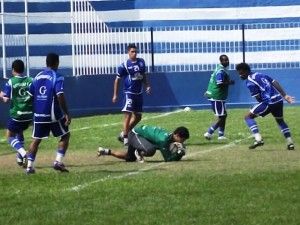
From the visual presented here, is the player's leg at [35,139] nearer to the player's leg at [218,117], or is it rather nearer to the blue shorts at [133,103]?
Result: the blue shorts at [133,103]

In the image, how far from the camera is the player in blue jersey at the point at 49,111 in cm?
1556

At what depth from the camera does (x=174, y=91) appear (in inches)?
1372

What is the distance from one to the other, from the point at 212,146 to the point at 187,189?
7165mm

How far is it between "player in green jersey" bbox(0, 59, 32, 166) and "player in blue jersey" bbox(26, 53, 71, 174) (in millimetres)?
1052

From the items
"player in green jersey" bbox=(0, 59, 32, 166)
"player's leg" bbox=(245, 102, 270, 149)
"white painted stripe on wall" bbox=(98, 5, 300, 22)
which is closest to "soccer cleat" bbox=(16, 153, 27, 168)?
"player in green jersey" bbox=(0, 59, 32, 166)

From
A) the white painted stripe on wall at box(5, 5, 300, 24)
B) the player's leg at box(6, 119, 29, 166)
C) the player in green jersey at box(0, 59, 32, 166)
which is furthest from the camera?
the white painted stripe on wall at box(5, 5, 300, 24)

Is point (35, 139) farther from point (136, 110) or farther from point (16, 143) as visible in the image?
point (136, 110)

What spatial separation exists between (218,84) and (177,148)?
6121 mm

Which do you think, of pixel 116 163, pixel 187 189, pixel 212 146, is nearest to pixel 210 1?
pixel 212 146

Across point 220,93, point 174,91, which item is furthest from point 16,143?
point 174,91

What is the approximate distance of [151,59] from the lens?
3569cm

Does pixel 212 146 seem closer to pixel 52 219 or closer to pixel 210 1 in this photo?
pixel 52 219

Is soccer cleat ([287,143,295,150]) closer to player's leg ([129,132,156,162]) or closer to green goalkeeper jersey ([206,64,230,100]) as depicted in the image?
player's leg ([129,132,156,162])

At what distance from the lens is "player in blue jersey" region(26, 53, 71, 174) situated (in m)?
15.6
